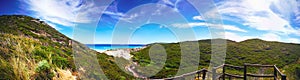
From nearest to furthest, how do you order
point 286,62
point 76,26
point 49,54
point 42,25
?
1. point 49,54
2. point 76,26
3. point 42,25
4. point 286,62

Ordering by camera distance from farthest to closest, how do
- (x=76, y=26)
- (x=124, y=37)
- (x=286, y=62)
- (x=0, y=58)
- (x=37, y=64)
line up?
(x=286, y=62) → (x=124, y=37) → (x=76, y=26) → (x=37, y=64) → (x=0, y=58)

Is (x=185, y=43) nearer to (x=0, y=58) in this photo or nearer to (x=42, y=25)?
(x=42, y=25)

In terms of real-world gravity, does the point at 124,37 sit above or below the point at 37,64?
above

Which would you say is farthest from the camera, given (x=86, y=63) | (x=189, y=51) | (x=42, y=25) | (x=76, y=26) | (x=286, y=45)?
(x=286, y=45)

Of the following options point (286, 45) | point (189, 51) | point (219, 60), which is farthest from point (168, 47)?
point (286, 45)

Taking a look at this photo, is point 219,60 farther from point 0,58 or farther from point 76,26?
point 0,58

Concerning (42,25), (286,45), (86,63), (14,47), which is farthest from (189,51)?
(14,47)

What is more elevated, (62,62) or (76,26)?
(76,26)

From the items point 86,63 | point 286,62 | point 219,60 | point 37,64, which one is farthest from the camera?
point 219,60

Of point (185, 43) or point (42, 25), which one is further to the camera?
point (185, 43)
